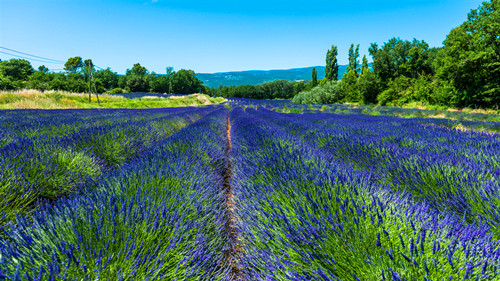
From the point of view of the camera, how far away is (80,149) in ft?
9.09

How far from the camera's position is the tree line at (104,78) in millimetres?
42406

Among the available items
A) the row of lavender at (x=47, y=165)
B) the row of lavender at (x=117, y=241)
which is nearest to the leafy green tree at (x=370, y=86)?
the row of lavender at (x=47, y=165)

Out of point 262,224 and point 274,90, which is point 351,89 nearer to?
point 262,224

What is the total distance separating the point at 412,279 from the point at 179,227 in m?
1.10

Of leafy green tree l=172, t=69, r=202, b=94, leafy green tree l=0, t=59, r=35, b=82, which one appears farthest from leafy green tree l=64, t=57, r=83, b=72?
leafy green tree l=172, t=69, r=202, b=94

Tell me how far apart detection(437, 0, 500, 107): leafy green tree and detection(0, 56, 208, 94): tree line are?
55.9 meters

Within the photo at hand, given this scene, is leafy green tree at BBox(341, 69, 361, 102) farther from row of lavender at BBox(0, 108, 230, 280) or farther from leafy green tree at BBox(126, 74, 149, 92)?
leafy green tree at BBox(126, 74, 149, 92)

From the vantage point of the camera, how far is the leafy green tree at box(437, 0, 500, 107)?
50.9 feet

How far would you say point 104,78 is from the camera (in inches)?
2527

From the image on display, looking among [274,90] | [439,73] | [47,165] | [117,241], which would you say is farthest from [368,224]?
[274,90]

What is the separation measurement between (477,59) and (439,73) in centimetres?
429

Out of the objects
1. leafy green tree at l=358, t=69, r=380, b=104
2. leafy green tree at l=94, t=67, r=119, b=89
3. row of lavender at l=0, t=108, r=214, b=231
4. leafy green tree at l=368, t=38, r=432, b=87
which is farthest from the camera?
leafy green tree at l=94, t=67, r=119, b=89

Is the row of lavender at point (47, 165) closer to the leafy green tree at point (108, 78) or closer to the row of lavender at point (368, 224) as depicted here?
the row of lavender at point (368, 224)

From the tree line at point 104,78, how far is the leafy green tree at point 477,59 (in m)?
55.9
